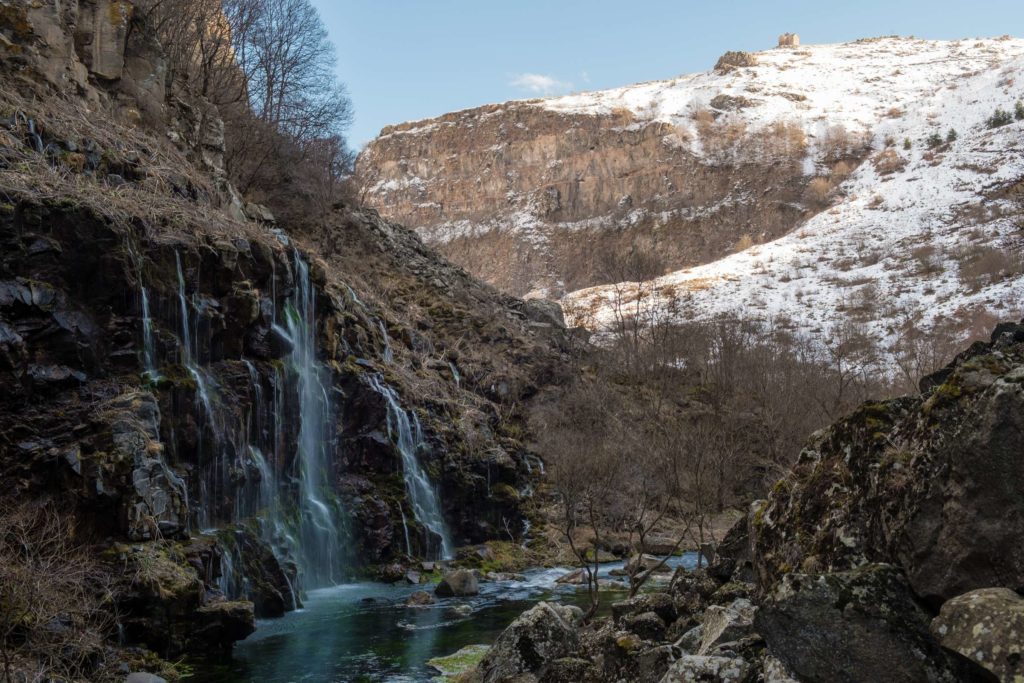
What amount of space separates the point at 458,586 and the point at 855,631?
51.1ft

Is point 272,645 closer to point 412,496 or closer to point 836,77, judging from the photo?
point 412,496

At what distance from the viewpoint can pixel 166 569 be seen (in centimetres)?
1284

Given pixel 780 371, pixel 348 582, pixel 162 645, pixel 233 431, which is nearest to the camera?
pixel 162 645

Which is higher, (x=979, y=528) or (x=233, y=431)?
(x=233, y=431)

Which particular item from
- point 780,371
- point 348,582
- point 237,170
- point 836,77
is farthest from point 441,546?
point 836,77

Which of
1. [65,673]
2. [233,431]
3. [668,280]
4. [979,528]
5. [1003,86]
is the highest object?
[1003,86]

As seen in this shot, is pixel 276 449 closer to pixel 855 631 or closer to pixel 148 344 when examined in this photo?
pixel 148 344

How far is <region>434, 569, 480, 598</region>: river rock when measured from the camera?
19422 millimetres

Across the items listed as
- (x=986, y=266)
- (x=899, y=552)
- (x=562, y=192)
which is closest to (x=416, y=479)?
(x=899, y=552)

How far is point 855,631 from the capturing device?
4.88 m

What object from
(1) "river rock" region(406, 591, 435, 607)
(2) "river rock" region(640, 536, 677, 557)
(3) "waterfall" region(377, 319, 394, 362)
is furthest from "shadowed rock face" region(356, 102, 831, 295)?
(1) "river rock" region(406, 591, 435, 607)

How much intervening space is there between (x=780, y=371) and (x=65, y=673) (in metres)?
41.2

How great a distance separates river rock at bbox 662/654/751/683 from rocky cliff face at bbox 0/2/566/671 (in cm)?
936

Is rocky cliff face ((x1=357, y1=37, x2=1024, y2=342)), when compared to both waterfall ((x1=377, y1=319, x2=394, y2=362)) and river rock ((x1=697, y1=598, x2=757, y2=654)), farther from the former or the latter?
river rock ((x1=697, y1=598, x2=757, y2=654))
